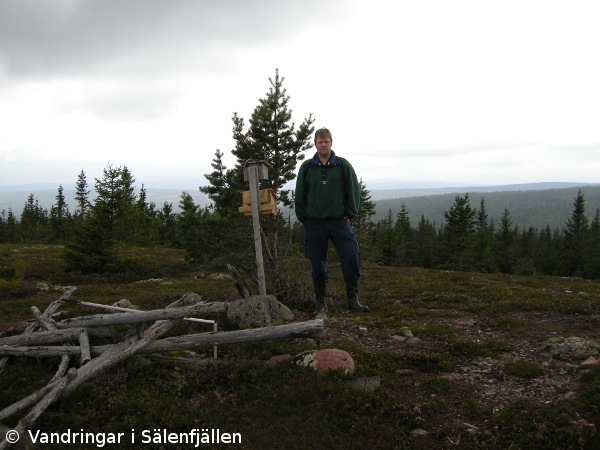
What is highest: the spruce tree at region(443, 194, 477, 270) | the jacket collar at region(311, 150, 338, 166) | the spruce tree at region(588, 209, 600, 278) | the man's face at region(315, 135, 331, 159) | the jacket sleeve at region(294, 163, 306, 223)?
the man's face at region(315, 135, 331, 159)

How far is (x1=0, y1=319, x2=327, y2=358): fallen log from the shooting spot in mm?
5391

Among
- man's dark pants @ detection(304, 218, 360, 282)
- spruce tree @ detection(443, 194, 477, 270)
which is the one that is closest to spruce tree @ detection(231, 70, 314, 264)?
man's dark pants @ detection(304, 218, 360, 282)

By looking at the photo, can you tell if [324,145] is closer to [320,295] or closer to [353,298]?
[320,295]

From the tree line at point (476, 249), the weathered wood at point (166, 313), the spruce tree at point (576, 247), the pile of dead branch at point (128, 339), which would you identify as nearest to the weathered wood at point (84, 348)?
the pile of dead branch at point (128, 339)

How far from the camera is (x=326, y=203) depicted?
7.50 meters

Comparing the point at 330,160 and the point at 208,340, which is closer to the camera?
the point at 208,340

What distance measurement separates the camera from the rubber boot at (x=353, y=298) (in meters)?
8.41

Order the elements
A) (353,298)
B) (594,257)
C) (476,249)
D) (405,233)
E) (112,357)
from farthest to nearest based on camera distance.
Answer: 1. (405,233)
2. (594,257)
3. (476,249)
4. (353,298)
5. (112,357)

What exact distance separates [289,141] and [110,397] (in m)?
10.1

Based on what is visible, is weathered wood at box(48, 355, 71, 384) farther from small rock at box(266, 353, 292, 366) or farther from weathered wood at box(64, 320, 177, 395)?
small rock at box(266, 353, 292, 366)

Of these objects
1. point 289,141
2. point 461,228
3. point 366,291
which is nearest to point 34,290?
point 289,141

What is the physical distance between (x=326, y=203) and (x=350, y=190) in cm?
55

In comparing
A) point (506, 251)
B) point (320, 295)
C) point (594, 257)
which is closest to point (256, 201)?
point (320, 295)

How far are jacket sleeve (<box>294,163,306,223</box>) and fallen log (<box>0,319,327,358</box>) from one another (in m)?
2.87
